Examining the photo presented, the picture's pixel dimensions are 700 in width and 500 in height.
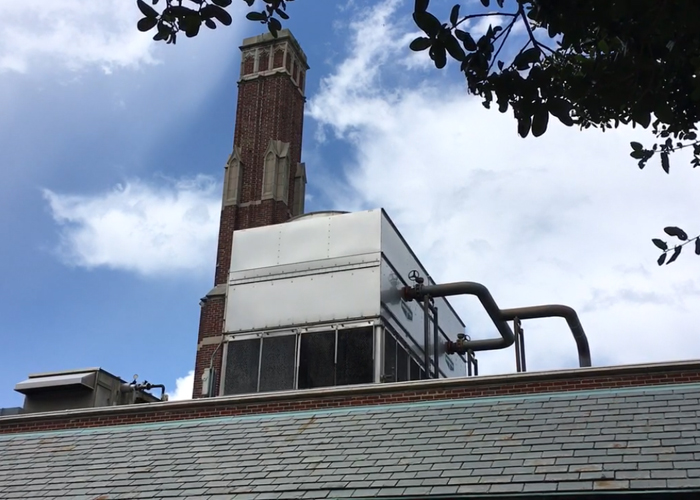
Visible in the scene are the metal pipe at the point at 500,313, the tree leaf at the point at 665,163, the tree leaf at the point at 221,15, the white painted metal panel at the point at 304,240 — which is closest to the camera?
the tree leaf at the point at 221,15

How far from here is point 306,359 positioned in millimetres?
17047

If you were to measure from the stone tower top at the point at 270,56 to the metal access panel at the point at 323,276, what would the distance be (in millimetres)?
11243

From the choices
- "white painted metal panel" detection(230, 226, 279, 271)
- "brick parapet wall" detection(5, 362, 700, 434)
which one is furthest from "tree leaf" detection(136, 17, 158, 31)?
"white painted metal panel" detection(230, 226, 279, 271)

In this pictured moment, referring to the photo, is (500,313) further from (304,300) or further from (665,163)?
(665,163)

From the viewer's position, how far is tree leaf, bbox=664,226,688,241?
21.8 feet

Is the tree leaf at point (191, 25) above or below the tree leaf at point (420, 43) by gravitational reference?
above

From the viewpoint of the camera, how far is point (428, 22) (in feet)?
18.7

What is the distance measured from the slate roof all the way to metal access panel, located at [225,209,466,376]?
12.3ft

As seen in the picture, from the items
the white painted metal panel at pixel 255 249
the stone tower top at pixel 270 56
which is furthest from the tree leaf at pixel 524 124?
the stone tower top at pixel 270 56

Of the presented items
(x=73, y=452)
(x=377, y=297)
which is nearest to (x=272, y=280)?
(x=377, y=297)

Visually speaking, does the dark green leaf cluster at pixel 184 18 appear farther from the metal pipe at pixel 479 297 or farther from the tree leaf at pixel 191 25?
the metal pipe at pixel 479 297

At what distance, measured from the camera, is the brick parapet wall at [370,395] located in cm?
1213

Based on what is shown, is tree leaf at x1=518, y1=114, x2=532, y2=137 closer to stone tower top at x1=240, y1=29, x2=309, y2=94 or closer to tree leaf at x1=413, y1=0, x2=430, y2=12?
tree leaf at x1=413, y1=0, x2=430, y2=12

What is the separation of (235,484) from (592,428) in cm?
451
